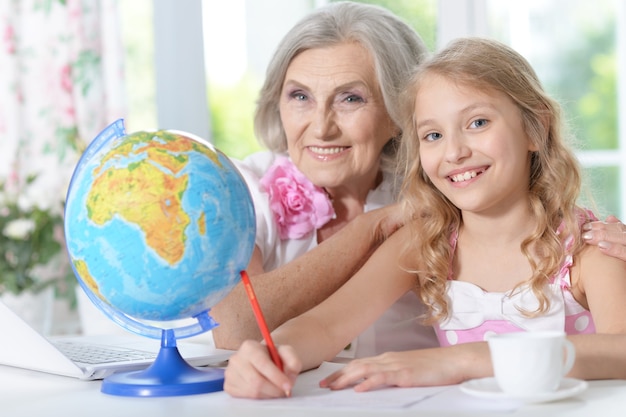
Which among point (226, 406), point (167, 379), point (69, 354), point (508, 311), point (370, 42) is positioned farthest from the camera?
point (370, 42)

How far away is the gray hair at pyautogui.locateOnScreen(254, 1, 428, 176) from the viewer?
7.66 ft

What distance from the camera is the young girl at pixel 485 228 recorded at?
1.85 metres

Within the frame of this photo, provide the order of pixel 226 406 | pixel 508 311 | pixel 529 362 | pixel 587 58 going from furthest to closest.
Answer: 1. pixel 587 58
2. pixel 508 311
3. pixel 226 406
4. pixel 529 362

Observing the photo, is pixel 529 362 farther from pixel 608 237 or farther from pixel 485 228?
pixel 485 228

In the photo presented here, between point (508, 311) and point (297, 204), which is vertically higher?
point (297, 204)

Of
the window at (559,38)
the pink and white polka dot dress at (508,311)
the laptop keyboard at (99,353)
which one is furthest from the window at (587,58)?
the laptop keyboard at (99,353)

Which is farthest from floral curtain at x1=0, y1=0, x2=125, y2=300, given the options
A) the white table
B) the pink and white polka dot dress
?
the white table

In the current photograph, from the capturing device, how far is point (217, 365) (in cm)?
170

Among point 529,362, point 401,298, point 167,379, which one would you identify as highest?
point 529,362

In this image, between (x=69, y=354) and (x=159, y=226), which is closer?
(x=159, y=226)

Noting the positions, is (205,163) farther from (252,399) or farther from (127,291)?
(252,399)

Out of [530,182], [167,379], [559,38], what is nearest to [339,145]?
[530,182]

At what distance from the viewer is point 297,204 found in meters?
2.39

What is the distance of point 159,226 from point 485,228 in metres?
0.86
